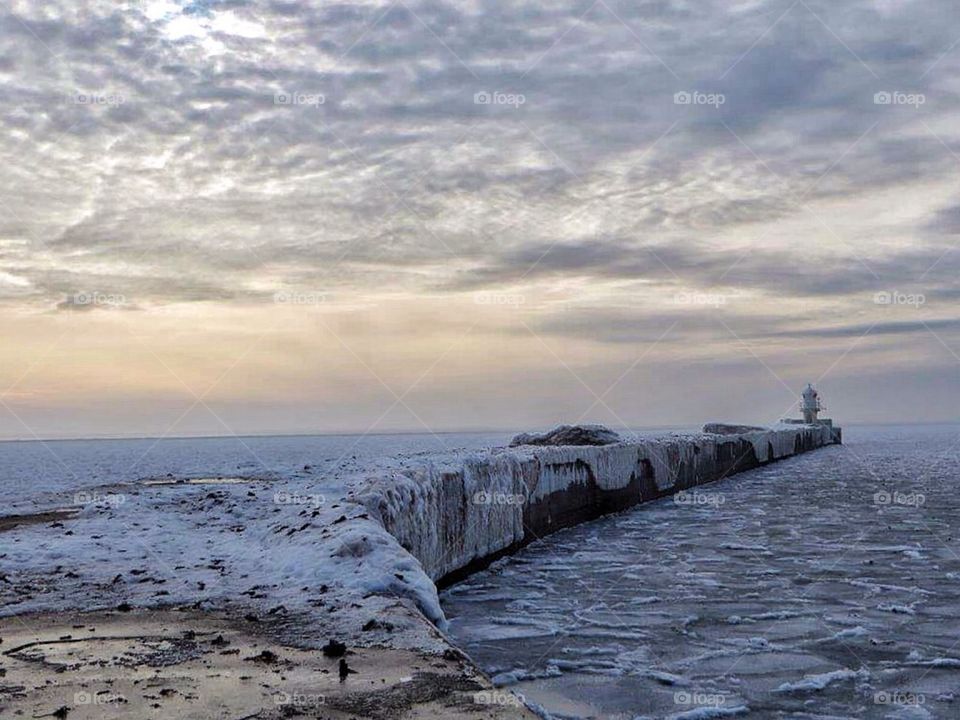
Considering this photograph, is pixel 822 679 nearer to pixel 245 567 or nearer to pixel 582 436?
pixel 245 567

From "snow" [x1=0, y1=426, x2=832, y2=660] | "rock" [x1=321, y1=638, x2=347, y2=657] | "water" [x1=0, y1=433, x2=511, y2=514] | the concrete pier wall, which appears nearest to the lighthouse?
"water" [x1=0, y1=433, x2=511, y2=514]

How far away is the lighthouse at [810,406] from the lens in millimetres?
59250

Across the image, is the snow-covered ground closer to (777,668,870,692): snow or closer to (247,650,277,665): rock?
(247,650,277,665): rock

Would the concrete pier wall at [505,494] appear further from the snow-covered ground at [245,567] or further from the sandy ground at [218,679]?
the sandy ground at [218,679]

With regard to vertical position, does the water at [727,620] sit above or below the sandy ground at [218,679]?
below

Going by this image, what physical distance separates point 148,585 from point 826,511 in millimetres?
11726

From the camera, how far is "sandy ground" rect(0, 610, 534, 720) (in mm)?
3322

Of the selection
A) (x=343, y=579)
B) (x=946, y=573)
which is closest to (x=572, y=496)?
(x=946, y=573)

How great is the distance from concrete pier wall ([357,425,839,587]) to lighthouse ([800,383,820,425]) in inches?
1694

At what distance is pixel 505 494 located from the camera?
10414mm

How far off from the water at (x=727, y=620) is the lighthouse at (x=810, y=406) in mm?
49347

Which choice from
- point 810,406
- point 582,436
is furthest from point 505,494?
point 810,406

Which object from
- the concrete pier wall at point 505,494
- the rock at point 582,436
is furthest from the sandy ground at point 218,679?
the rock at point 582,436

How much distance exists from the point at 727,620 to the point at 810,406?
186ft
